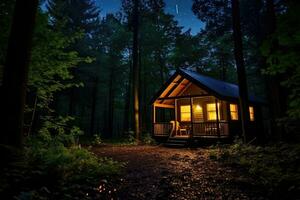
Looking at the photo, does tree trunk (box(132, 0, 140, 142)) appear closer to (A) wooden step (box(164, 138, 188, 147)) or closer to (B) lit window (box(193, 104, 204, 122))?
(A) wooden step (box(164, 138, 188, 147))

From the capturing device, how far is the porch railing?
15377mm

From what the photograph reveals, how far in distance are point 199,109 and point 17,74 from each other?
16.6 meters

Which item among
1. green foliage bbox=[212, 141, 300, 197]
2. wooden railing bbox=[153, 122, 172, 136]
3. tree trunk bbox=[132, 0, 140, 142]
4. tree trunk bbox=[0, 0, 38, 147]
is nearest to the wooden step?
wooden railing bbox=[153, 122, 172, 136]

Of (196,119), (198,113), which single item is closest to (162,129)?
(196,119)

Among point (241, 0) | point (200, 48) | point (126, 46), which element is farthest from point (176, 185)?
point (126, 46)

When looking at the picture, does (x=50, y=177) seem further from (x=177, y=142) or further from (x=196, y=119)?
(x=196, y=119)

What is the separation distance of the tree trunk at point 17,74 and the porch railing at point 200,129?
12698mm

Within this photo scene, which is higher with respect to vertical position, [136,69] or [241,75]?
[136,69]

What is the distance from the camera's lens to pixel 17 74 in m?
5.41

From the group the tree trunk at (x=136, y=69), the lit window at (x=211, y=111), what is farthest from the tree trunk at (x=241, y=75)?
the tree trunk at (x=136, y=69)

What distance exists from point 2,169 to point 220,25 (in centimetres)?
Answer: 1963

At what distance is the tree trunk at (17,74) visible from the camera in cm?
521

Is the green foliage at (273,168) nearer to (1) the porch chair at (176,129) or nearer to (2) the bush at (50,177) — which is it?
(2) the bush at (50,177)

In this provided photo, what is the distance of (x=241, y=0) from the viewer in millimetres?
20406
